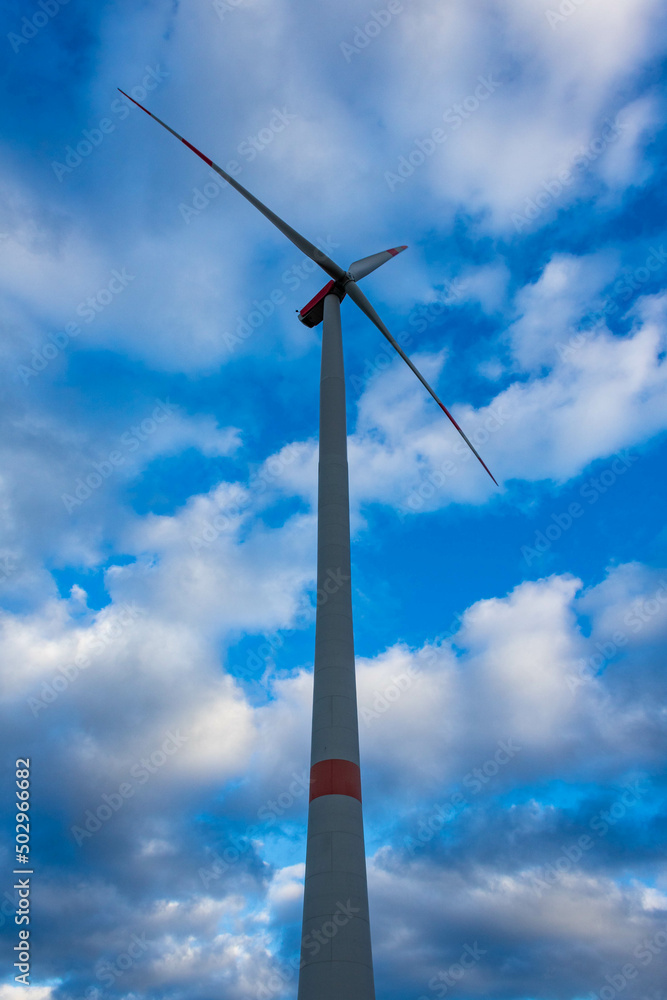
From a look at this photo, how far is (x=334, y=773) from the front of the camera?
26.8 meters

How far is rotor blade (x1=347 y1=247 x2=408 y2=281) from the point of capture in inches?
1848

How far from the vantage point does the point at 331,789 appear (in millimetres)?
26406

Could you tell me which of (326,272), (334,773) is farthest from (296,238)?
(334,773)

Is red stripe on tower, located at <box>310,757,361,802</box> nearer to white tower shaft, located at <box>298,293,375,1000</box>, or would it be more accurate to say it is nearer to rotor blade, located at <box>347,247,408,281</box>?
white tower shaft, located at <box>298,293,375,1000</box>

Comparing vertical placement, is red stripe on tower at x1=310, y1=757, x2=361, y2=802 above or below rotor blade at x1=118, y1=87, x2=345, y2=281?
below

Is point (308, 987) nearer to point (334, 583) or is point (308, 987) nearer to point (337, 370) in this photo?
point (334, 583)

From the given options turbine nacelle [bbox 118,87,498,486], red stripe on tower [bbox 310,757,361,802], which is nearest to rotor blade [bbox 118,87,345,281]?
turbine nacelle [bbox 118,87,498,486]

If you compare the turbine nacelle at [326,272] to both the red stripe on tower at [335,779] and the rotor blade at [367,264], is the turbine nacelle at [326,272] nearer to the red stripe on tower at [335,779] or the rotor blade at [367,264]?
→ the rotor blade at [367,264]

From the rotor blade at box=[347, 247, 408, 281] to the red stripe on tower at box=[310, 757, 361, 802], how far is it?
3166 cm

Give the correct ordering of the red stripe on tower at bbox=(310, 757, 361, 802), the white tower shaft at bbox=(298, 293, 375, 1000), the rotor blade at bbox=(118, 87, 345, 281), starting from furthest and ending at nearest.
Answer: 1. the rotor blade at bbox=(118, 87, 345, 281)
2. the red stripe on tower at bbox=(310, 757, 361, 802)
3. the white tower shaft at bbox=(298, 293, 375, 1000)

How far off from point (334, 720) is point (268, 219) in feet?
108

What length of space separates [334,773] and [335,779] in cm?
23

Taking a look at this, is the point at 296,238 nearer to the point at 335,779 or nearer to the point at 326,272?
the point at 326,272

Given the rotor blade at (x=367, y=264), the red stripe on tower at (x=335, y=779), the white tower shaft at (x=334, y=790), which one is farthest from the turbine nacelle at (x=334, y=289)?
the red stripe on tower at (x=335, y=779)
